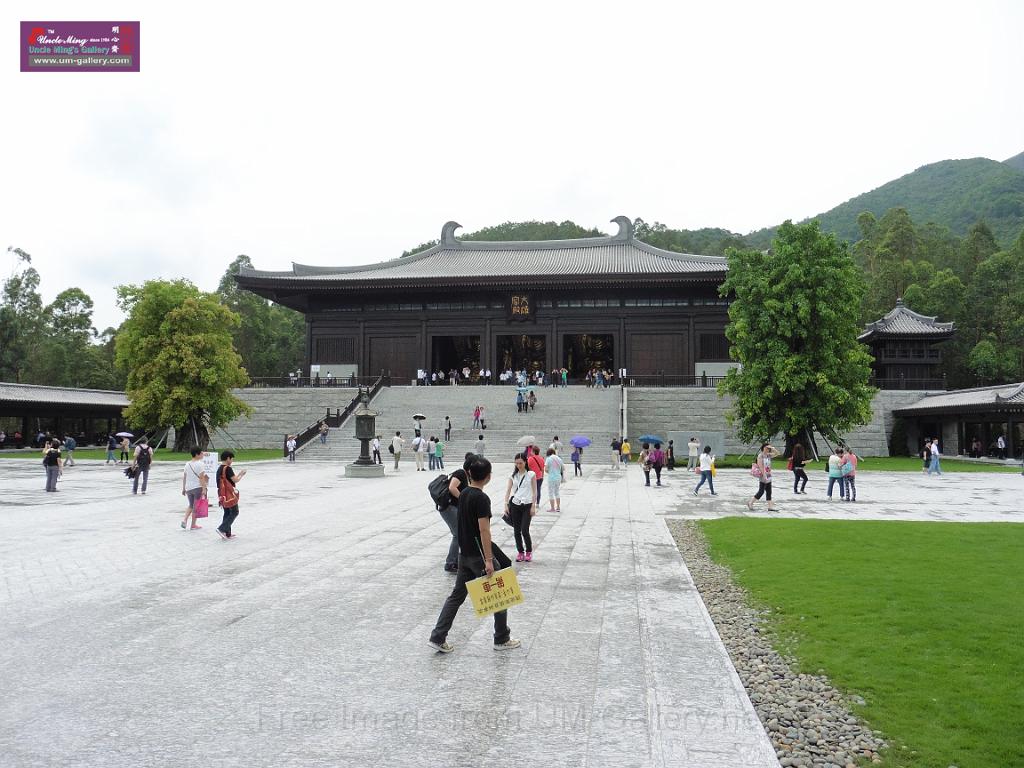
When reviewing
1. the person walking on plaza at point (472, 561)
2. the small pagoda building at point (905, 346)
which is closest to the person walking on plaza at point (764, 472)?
the person walking on plaza at point (472, 561)

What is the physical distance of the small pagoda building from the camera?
133 feet

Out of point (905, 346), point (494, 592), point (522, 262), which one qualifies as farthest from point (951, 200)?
point (494, 592)

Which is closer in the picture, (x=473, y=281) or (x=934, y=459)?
(x=934, y=459)

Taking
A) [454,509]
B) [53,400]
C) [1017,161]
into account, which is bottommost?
[454,509]

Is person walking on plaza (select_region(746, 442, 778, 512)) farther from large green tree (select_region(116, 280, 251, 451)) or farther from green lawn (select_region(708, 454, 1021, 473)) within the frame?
large green tree (select_region(116, 280, 251, 451))

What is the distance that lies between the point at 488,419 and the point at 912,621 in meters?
28.8

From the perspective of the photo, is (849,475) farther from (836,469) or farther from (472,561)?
(472,561)

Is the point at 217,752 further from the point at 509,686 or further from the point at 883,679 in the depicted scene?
the point at 883,679

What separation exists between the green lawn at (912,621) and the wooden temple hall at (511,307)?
32.0 meters

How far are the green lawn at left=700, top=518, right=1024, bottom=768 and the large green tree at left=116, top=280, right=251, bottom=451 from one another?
2679 cm

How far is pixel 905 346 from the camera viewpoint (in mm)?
41750

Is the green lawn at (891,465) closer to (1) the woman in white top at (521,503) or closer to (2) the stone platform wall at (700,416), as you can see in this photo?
(2) the stone platform wall at (700,416)

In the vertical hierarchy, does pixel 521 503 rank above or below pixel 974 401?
below

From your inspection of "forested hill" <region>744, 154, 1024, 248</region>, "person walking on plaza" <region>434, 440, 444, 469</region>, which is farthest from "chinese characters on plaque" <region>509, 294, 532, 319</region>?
"forested hill" <region>744, 154, 1024, 248</region>
